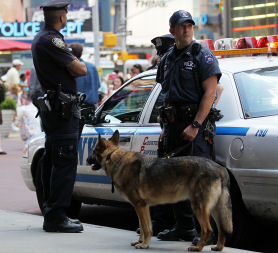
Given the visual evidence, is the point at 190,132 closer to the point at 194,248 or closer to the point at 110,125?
the point at 194,248

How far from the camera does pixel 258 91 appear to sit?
5770 mm

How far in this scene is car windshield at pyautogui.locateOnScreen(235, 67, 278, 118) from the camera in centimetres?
563

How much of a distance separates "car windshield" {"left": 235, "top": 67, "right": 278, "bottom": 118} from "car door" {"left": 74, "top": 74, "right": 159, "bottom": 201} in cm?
106

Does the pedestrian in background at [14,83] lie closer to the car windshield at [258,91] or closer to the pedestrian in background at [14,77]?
the pedestrian in background at [14,77]

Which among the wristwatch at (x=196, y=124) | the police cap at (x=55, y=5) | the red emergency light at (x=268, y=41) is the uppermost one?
the police cap at (x=55, y=5)

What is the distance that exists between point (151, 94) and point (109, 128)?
0.57 m

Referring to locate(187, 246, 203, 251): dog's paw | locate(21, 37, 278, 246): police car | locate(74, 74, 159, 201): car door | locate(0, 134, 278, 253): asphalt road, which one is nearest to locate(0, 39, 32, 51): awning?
locate(0, 134, 278, 253): asphalt road

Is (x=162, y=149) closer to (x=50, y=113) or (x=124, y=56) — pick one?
(x=50, y=113)

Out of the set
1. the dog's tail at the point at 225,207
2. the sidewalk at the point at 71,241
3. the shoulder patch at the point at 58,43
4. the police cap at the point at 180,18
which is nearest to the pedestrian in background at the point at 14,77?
the sidewalk at the point at 71,241

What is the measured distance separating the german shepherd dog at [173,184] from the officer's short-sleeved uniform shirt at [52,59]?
67cm

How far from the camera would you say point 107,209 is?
834cm

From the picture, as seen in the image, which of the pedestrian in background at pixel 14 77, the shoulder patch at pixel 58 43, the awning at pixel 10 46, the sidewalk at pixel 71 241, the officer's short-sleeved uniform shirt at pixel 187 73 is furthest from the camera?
the awning at pixel 10 46

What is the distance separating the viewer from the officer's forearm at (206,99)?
5.18m

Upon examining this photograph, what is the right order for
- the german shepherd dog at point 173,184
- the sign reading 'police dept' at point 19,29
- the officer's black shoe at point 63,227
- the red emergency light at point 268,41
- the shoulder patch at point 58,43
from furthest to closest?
the sign reading 'police dept' at point 19,29 → the red emergency light at point 268,41 → the officer's black shoe at point 63,227 → the shoulder patch at point 58,43 → the german shepherd dog at point 173,184
